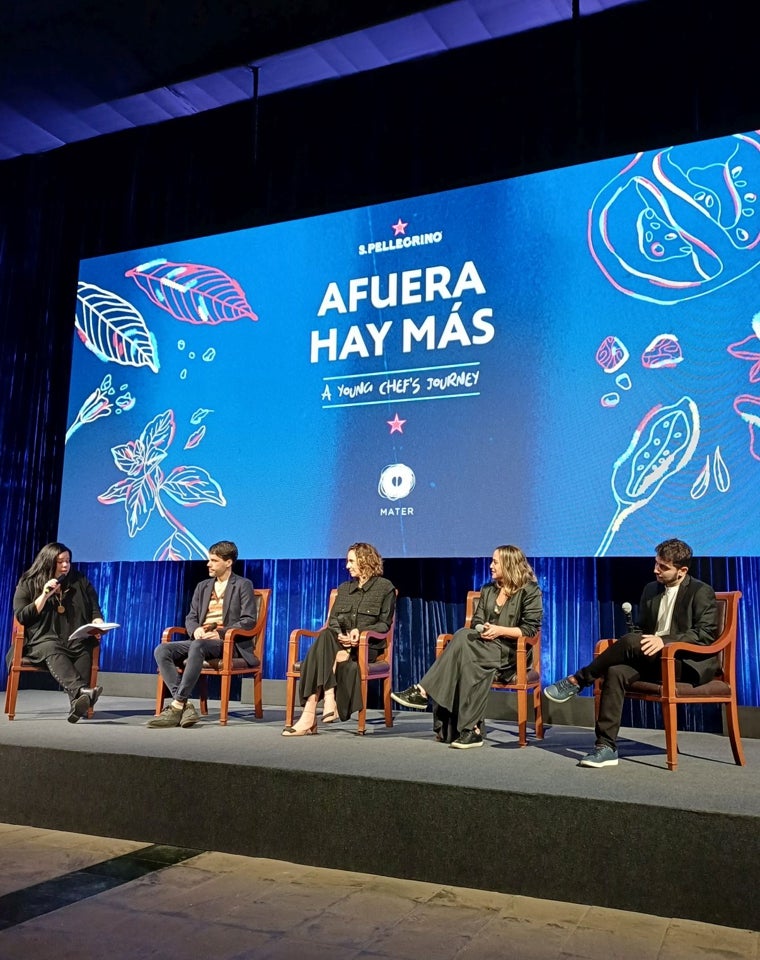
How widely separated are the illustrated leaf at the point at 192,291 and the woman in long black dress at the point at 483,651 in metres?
2.27

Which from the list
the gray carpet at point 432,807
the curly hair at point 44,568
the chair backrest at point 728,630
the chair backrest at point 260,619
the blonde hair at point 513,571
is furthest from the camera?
the chair backrest at point 260,619

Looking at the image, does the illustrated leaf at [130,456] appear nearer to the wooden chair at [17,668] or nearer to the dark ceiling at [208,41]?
the wooden chair at [17,668]

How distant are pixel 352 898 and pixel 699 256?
310 centimetres

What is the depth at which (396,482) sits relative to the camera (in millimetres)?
4500

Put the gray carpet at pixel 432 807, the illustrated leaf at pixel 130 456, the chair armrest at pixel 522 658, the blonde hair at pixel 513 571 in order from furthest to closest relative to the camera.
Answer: the illustrated leaf at pixel 130 456, the blonde hair at pixel 513 571, the chair armrest at pixel 522 658, the gray carpet at pixel 432 807

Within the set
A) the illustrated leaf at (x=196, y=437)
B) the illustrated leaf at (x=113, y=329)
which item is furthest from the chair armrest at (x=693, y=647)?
the illustrated leaf at (x=113, y=329)

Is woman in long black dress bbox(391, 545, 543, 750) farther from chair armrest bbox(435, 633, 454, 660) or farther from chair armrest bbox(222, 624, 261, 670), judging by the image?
chair armrest bbox(222, 624, 261, 670)

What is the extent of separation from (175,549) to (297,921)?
316 cm

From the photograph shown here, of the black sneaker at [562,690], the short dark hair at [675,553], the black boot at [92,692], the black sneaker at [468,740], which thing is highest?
the short dark hair at [675,553]

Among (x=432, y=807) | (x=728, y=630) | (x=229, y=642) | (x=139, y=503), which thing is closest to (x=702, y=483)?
A: (x=728, y=630)

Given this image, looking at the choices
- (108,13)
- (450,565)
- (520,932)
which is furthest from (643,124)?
(520,932)

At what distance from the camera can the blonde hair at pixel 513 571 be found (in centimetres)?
364

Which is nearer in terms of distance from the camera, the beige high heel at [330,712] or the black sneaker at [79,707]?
the black sneaker at [79,707]

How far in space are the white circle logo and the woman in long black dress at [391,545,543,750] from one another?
33.6 inches
